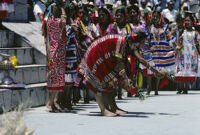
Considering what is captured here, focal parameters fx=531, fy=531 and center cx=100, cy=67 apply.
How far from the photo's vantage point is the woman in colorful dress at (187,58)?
43.0ft

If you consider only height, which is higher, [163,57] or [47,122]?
[163,57]

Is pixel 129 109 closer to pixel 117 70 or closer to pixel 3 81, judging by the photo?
pixel 117 70

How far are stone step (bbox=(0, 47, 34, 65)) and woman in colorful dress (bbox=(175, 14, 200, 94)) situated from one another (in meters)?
4.17

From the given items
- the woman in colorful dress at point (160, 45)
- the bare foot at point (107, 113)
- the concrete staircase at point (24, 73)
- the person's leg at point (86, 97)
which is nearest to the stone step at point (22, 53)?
the concrete staircase at point (24, 73)

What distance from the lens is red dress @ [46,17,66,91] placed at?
8.66 meters

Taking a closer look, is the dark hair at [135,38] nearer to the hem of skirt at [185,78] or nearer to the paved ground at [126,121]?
the paved ground at [126,121]

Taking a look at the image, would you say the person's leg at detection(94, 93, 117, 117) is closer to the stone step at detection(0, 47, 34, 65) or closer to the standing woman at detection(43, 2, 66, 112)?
the standing woman at detection(43, 2, 66, 112)

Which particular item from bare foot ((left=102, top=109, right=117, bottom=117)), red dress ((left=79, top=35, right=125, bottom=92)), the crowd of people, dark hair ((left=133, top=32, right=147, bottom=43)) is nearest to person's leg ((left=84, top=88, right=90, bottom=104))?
the crowd of people

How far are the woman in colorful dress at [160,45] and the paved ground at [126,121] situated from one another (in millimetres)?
3315

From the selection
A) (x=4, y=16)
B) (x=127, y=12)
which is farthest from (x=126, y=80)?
(x=4, y=16)

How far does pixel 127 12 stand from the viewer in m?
11.1

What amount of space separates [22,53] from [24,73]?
846 mm

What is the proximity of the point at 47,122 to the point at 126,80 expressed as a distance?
1.35 meters

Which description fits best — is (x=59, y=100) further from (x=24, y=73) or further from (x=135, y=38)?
(x=135, y=38)
